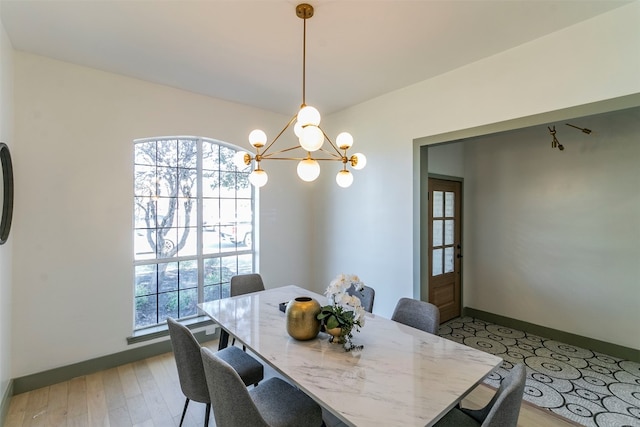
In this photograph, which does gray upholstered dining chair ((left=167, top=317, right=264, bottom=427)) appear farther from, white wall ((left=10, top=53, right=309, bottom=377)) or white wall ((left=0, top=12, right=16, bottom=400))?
white wall ((left=10, top=53, right=309, bottom=377))

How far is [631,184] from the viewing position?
3.16 meters

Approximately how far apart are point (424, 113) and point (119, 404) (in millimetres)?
3888

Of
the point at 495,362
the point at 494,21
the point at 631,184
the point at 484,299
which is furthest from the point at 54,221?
the point at 631,184

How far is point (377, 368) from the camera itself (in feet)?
4.96

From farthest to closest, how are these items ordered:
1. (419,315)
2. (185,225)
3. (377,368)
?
(185,225)
(419,315)
(377,368)

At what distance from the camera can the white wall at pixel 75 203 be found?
2.54 m

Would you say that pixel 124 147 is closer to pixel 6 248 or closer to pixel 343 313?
pixel 6 248

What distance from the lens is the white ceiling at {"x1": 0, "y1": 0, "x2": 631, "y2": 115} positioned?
76.2 inches

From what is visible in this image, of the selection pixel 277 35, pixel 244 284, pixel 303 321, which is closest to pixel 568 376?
pixel 303 321

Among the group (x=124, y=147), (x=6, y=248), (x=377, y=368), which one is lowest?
(x=377, y=368)

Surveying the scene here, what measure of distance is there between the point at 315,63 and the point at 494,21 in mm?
1427

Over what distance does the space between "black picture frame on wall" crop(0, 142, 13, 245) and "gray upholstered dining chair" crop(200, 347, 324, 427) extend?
2064mm

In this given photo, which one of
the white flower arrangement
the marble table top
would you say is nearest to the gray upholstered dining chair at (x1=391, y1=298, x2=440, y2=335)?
the marble table top

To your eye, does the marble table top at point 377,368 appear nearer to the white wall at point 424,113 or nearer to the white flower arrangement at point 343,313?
the white flower arrangement at point 343,313
